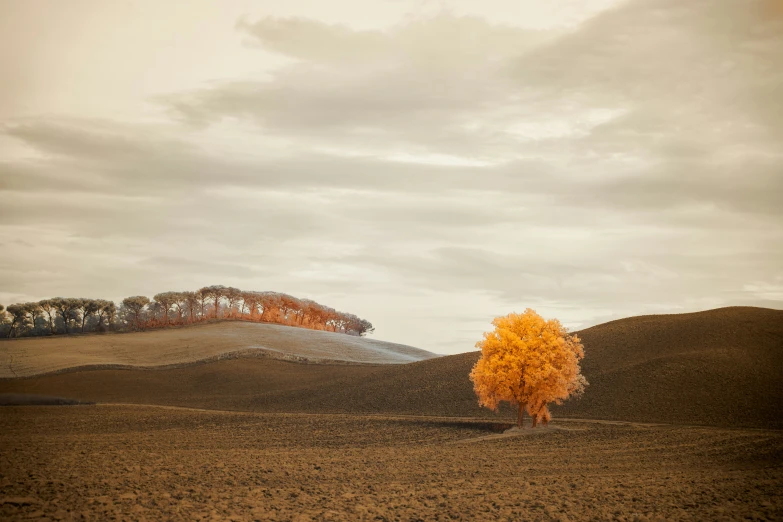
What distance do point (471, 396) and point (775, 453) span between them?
2759cm

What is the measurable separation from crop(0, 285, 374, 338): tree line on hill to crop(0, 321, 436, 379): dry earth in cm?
728

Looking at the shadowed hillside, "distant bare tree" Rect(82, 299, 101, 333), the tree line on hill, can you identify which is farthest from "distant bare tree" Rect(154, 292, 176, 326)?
the shadowed hillside

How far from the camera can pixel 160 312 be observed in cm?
11181

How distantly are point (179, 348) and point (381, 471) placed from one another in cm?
6381

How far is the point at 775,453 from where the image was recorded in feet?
100

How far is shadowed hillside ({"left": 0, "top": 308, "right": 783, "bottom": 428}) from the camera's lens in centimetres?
4800

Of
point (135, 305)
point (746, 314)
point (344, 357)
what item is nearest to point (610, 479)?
point (746, 314)

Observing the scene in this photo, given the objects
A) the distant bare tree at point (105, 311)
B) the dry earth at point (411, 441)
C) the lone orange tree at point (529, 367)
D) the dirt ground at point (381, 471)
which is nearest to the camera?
the dirt ground at point (381, 471)

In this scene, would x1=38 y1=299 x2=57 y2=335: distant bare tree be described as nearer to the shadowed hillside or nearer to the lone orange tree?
the shadowed hillside

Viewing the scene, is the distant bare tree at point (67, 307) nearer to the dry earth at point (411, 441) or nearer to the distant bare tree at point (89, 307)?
the distant bare tree at point (89, 307)

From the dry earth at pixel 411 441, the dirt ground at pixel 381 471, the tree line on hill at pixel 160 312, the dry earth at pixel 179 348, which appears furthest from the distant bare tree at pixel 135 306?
the dirt ground at pixel 381 471

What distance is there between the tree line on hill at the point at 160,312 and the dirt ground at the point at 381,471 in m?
62.7

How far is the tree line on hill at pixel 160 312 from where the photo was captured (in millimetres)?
101500

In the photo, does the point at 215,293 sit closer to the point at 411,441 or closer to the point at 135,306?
the point at 135,306
